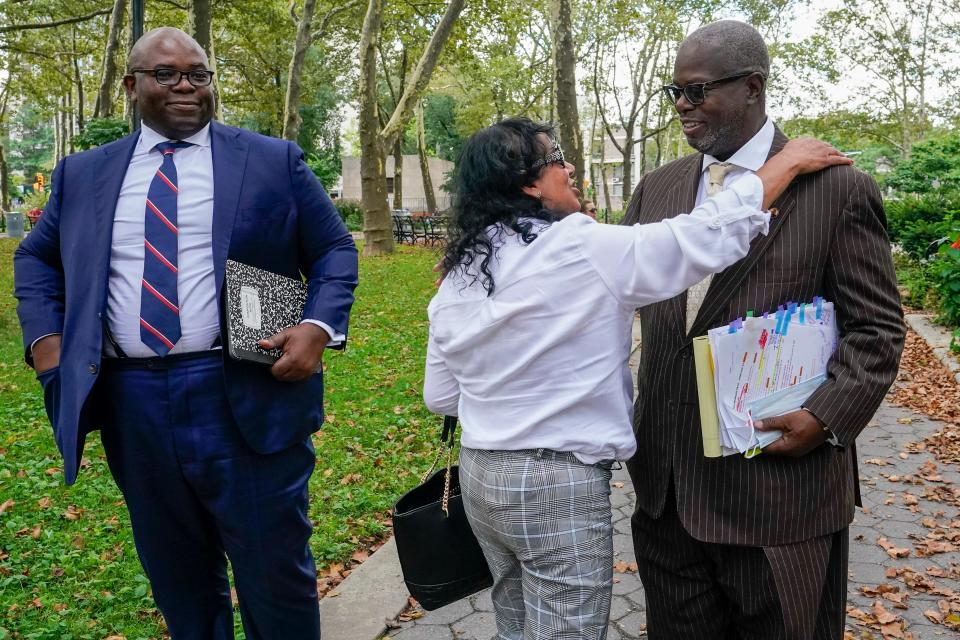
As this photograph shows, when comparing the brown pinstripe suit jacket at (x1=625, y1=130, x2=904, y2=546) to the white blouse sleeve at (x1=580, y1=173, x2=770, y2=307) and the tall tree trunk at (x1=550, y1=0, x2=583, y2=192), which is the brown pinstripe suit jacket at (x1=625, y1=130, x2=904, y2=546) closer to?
the white blouse sleeve at (x1=580, y1=173, x2=770, y2=307)

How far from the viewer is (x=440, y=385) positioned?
98.9 inches

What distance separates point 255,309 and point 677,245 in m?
1.36

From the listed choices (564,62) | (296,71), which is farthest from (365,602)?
(296,71)

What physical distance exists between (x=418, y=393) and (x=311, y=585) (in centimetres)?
547

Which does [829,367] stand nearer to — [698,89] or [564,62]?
[698,89]

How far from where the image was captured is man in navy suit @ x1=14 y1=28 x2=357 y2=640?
2.68m

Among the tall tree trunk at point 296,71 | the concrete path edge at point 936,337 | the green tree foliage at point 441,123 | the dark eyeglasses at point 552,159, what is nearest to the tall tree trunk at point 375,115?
the tall tree trunk at point 296,71

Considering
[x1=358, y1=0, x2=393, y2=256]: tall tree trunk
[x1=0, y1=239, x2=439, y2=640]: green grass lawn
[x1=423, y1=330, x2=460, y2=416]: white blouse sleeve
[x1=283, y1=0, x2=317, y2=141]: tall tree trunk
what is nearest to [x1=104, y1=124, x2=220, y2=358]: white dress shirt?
[x1=423, y1=330, x2=460, y2=416]: white blouse sleeve

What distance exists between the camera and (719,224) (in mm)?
1990

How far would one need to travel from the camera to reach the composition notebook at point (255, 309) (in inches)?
102

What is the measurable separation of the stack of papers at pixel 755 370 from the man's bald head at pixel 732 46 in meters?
0.66

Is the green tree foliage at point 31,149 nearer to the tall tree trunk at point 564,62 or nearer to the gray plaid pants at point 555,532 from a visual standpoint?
the tall tree trunk at point 564,62

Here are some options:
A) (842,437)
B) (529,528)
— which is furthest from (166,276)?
(842,437)

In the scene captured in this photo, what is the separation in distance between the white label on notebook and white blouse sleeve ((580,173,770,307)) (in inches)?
45.2
